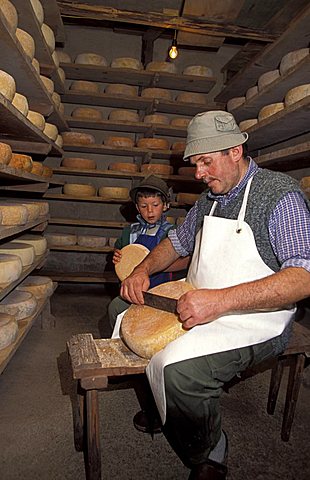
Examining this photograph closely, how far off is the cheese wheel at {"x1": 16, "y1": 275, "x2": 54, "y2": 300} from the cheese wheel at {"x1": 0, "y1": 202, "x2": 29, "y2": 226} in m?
0.76

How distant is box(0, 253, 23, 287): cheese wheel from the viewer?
2.13 m

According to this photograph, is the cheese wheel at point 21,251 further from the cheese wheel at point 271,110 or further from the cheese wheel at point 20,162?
the cheese wheel at point 271,110

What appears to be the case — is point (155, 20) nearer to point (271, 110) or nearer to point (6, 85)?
point (271, 110)

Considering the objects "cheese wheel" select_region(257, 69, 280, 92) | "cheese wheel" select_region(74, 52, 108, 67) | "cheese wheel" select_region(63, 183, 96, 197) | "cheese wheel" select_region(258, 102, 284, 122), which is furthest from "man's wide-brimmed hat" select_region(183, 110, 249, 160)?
"cheese wheel" select_region(74, 52, 108, 67)

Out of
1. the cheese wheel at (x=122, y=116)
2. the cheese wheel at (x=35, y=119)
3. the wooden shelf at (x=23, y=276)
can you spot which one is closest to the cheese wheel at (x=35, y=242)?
the wooden shelf at (x=23, y=276)

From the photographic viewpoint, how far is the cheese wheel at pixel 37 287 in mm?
2975

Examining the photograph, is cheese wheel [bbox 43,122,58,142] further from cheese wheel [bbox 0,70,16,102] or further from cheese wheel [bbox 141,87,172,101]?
cheese wheel [bbox 141,87,172,101]

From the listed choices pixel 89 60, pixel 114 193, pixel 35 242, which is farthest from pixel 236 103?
pixel 35 242

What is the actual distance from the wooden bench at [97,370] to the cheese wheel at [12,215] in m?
0.90

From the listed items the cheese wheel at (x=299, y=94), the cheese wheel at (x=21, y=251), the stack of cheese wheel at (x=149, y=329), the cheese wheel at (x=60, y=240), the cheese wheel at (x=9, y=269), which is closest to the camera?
the stack of cheese wheel at (x=149, y=329)

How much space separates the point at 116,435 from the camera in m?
1.86

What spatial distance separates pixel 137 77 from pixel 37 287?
2735 millimetres

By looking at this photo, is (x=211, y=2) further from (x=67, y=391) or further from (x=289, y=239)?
(x=67, y=391)

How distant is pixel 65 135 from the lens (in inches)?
168
